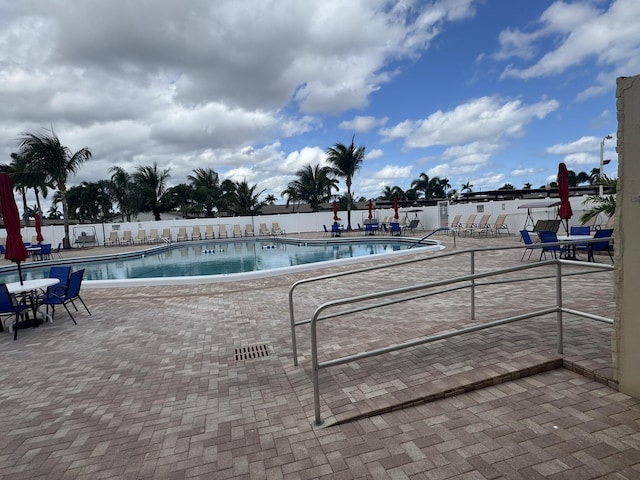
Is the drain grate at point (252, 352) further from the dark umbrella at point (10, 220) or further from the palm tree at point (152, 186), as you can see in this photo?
the palm tree at point (152, 186)

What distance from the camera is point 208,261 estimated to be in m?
16.0

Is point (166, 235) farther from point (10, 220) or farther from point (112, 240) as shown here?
point (10, 220)

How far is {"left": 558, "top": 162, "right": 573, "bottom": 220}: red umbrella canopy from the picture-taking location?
29.2ft

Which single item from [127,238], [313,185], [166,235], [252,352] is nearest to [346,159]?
[166,235]

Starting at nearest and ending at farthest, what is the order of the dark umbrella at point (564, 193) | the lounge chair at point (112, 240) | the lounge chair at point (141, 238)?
1. the dark umbrella at point (564, 193)
2. the lounge chair at point (112, 240)
3. the lounge chair at point (141, 238)

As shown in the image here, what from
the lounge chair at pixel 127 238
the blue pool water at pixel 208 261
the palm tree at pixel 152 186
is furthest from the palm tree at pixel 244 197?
the blue pool water at pixel 208 261

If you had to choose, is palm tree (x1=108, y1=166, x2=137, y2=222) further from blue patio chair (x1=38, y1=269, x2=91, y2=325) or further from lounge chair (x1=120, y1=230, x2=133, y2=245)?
blue patio chair (x1=38, y1=269, x2=91, y2=325)

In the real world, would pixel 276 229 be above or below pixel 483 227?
above

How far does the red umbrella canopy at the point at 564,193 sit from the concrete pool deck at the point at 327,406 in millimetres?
4813

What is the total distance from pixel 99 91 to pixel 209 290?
10768 millimetres

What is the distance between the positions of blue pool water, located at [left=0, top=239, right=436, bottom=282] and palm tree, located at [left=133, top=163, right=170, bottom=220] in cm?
1545

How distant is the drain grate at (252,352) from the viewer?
4.14m

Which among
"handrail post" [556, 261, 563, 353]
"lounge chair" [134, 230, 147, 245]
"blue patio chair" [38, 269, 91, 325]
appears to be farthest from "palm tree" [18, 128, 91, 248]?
"handrail post" [556, 261, 563, 353]

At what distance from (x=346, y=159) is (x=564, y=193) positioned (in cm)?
1660
